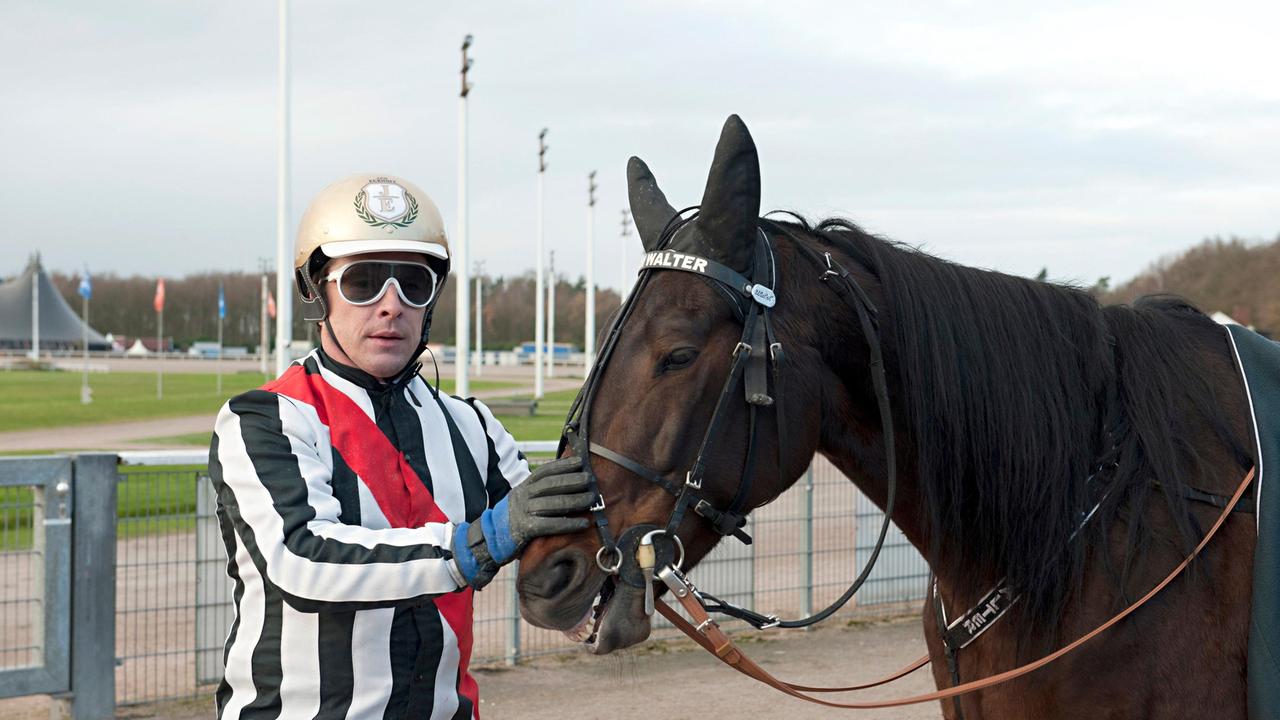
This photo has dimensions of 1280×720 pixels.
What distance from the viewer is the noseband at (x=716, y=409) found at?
2.12 meters

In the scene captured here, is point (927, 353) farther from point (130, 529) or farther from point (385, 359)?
point (130, 529)

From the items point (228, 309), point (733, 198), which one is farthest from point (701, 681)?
point (228, 309)

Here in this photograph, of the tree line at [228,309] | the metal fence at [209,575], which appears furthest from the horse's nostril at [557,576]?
the tree line at [228,309]

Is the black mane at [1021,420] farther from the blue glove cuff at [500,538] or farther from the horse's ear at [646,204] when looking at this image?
the blue glove cuff at [500,538]

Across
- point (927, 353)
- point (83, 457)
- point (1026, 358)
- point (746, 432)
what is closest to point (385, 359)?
point (746, 432)

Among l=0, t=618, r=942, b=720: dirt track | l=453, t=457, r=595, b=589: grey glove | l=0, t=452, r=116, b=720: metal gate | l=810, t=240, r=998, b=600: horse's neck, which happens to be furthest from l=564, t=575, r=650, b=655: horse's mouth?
l=0, t=452, r=116, b=720: metal gate

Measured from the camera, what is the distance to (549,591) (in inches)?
80.8

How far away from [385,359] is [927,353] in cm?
124

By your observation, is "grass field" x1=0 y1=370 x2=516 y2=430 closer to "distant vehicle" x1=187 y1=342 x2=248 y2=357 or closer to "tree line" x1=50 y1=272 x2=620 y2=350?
"distant vehicle" x1=187 y1=342 x2=248 y2=357

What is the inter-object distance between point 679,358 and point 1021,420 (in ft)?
2.78

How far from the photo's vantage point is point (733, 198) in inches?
88.4

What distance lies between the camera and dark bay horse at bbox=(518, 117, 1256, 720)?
7.18 feet

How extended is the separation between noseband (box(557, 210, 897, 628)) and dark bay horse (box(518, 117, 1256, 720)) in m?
0.02

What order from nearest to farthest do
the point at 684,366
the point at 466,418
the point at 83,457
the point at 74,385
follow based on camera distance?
1. the point at 684,366
2. the point at 466,418
3. the point at 83,457
4. the point at 74,385
